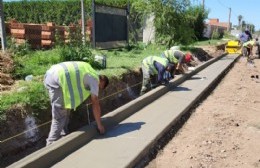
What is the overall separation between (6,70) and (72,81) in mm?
2253

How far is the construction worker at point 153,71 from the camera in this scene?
1000cm

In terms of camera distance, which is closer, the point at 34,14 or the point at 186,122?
the point at 186,122

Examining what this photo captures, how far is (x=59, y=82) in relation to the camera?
575cm

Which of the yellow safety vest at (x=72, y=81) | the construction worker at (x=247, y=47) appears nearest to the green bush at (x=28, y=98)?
the yellow safety vest at (x=72, y=81)

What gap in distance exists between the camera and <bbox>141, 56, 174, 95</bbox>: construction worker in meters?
10.0

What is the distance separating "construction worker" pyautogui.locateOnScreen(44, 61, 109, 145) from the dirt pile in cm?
140

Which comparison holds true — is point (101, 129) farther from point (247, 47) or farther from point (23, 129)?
point (247, 47)

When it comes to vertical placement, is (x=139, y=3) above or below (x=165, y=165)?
above

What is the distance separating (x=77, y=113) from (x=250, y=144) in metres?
3.06

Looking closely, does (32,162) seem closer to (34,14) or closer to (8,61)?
(8,61)

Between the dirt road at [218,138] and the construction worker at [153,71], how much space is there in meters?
1.27

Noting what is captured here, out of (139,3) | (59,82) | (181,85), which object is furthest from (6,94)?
(139,3)

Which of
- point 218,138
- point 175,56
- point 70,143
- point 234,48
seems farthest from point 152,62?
point 234,48

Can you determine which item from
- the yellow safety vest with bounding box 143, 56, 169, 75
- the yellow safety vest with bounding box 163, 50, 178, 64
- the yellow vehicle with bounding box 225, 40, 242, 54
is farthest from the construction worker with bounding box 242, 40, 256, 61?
the yellow safety vest with bounding box 143, 56, 169, 75
